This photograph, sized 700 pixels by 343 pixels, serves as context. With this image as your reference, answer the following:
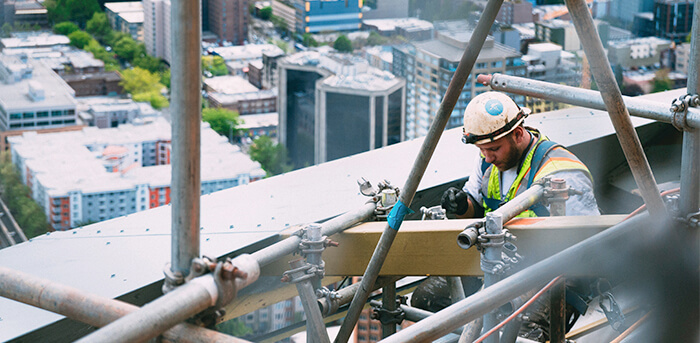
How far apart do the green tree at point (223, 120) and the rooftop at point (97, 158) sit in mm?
404

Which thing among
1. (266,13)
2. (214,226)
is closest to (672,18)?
(266,13)

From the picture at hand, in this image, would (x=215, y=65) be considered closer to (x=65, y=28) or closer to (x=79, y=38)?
(x=79, y=38)

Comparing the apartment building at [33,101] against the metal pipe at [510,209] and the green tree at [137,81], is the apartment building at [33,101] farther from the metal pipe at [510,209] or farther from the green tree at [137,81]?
the metal pipe at [510,209]

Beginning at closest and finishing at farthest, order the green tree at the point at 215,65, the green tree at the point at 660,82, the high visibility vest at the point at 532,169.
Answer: the high visibility vest at the point at 532,169, the green tree at the point at 660,82, the green tree at the point at 215,65

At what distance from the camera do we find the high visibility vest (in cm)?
246

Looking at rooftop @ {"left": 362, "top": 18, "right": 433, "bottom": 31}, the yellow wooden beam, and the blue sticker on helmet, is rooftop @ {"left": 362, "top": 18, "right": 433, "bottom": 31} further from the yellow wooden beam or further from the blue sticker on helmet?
the yellow wooden beam

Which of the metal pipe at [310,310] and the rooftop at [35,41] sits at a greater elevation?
the metal pipe at [310,310]

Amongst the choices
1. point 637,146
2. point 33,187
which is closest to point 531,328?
point 637,146

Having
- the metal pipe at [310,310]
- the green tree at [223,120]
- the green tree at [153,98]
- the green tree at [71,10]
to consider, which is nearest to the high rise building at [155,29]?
the green tree at [153,98]

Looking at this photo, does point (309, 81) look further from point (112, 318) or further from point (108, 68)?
point (112, 318)

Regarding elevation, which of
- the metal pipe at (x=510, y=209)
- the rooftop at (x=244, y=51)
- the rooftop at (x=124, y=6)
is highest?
the metal pipe at (x=510, y=209)

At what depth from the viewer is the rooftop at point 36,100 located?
32906 millimetres

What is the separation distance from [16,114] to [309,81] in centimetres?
1113

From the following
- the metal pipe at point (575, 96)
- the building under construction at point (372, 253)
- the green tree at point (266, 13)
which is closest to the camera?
the building under construction at point (372, 253)
